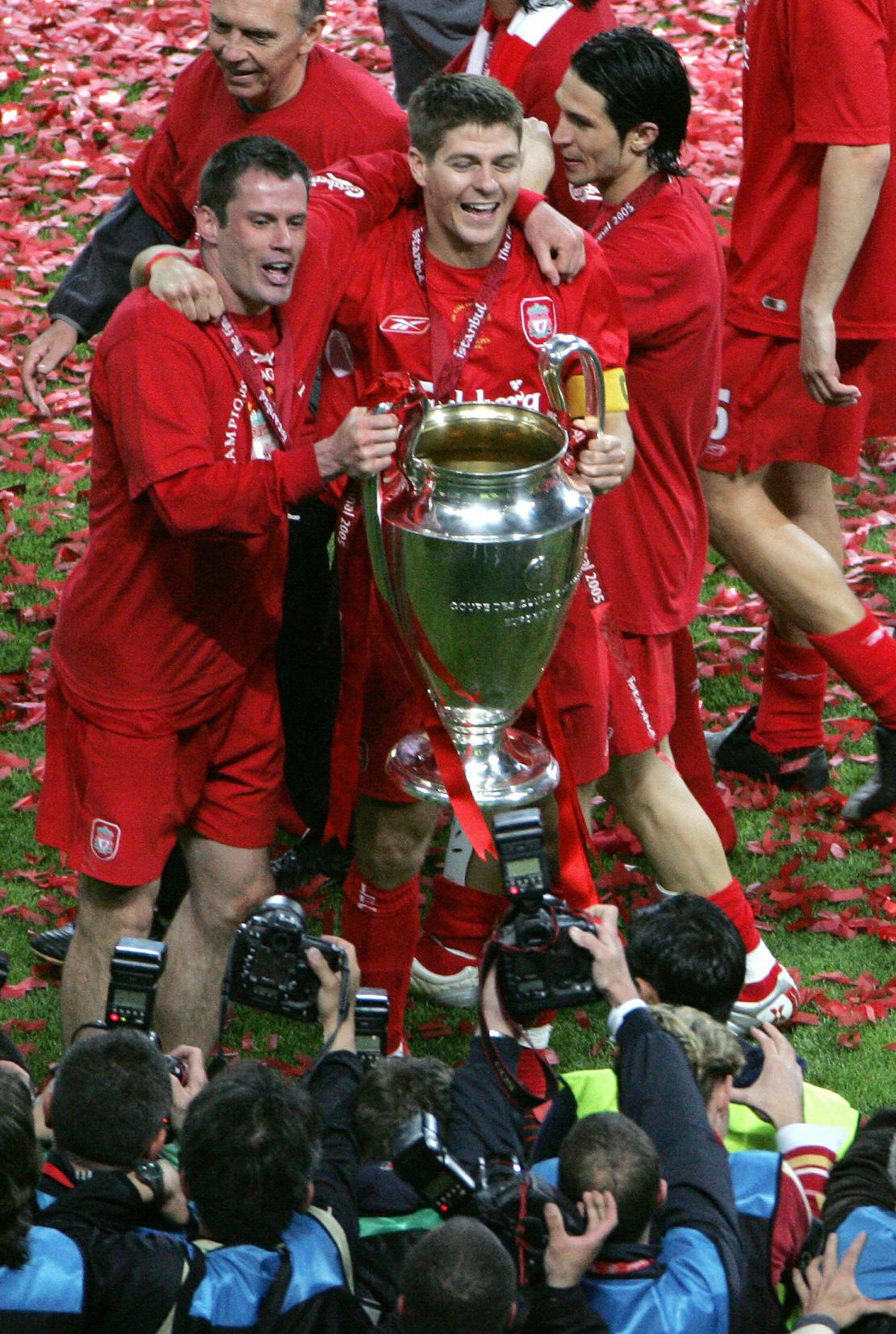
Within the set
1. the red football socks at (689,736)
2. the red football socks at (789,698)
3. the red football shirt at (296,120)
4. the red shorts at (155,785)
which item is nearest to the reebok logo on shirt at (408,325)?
the red shorts at (155,785)

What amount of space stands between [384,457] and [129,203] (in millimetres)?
1843

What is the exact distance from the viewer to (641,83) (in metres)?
3.91

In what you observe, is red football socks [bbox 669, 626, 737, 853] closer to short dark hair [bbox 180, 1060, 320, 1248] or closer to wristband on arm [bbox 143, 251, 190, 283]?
wristband on arm [bbox 143, 251, 190, 283]

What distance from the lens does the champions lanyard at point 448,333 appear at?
353 centimetres

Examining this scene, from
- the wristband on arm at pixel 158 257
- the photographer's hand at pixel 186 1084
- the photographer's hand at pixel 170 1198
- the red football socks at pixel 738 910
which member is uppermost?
the wristband on arm at pixel 158 257

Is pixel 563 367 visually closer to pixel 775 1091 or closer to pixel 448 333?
pixel 448 333

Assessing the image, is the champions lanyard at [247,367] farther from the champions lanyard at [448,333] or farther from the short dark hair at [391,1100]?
the short dark hair at [391,1100]

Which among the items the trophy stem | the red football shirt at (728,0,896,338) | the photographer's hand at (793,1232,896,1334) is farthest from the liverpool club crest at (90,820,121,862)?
the red football shirt at (728,0,896,338)

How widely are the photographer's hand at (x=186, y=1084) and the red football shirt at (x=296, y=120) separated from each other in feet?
6.78

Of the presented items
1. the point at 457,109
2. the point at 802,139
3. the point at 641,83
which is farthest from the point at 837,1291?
the point at 802,139

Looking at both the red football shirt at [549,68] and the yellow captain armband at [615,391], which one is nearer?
the yellow captain armband at [615,391]

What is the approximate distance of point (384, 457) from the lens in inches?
123

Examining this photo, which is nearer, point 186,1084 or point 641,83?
point 186,1084

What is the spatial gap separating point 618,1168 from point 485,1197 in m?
0.19
